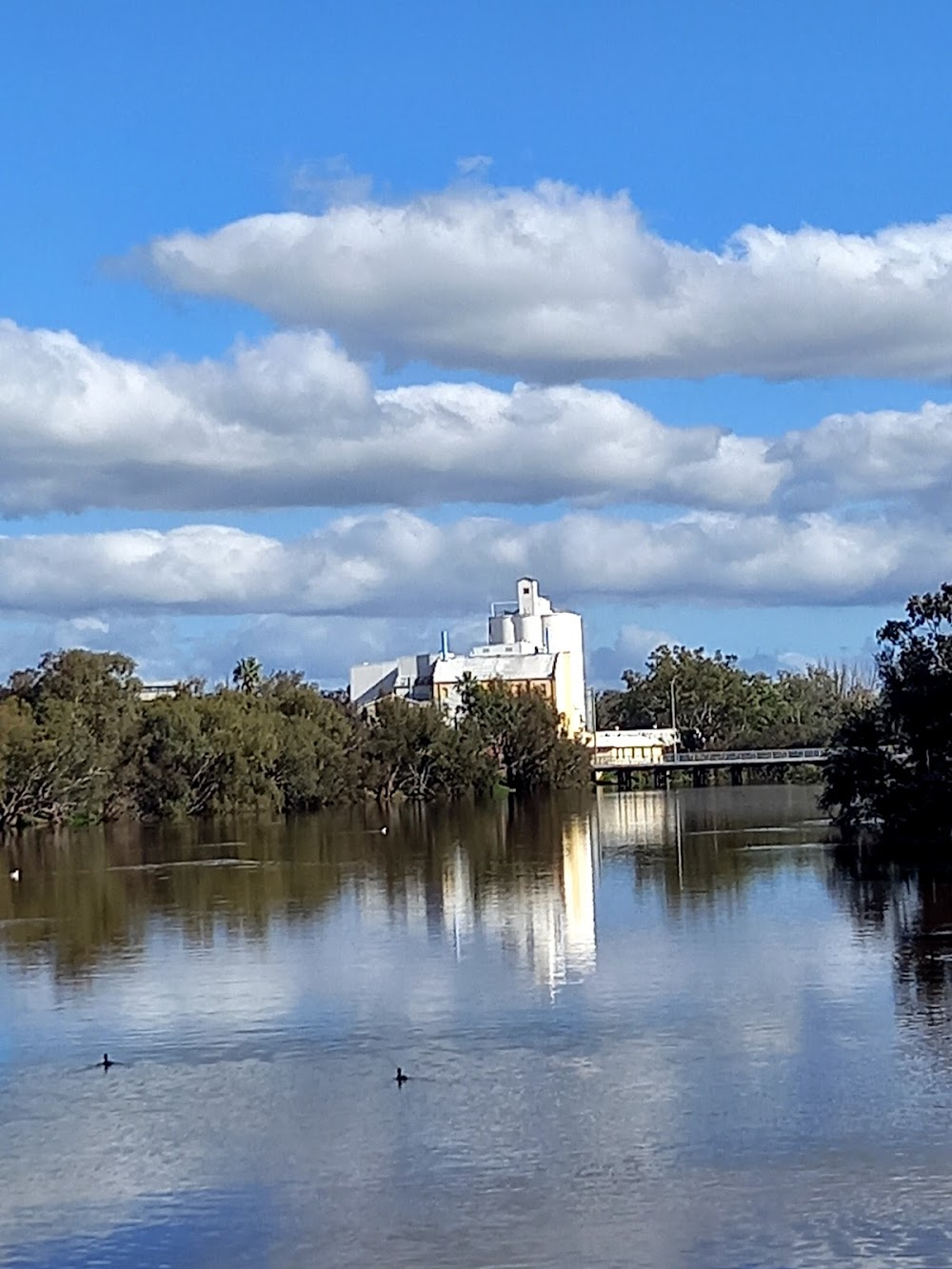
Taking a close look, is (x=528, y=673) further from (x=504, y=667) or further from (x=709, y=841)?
(x=709, y=841)

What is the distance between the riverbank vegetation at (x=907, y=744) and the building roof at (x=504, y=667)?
231ft

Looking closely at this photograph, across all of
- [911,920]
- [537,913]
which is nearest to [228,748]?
[537,913]

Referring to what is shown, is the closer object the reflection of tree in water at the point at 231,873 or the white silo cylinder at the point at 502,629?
the reflection of tree in water at the point at 231,873

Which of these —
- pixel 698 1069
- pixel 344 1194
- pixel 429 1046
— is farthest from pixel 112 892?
pixel 344 1194

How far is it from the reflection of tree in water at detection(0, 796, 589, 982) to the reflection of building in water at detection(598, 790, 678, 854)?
2069mm

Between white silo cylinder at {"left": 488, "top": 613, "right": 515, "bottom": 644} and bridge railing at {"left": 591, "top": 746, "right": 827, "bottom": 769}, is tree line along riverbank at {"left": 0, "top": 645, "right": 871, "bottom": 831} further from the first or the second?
white silo cylinder at {"left": 488, "top": 613, "right": 515, "bottom": 644}

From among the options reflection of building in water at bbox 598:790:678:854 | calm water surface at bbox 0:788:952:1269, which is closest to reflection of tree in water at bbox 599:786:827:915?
reflection of building in water at bbox 598:790:678:854

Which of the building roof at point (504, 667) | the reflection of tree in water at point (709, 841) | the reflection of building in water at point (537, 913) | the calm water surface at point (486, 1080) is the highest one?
the building roof at point (504, 667)

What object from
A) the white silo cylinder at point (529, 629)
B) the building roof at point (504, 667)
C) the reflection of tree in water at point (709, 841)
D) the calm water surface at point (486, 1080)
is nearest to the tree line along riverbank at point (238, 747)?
the reflection of tree in water at point (709, 841)

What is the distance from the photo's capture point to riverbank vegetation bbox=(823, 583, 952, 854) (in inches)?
2025

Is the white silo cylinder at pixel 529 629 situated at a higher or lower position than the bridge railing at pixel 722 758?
higher

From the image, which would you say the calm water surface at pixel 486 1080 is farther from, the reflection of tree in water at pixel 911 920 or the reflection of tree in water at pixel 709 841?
the reflection of tree in water at pixel 709 841

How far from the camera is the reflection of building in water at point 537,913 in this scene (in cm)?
3288

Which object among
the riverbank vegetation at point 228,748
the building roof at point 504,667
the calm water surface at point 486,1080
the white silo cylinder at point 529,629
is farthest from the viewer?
the white silo cylinder at point 529,629
